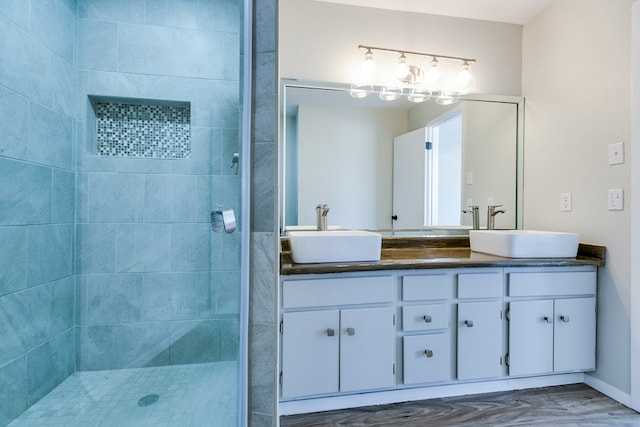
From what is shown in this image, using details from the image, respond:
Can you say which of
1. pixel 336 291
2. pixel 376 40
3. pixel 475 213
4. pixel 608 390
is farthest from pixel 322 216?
pixel 608 390

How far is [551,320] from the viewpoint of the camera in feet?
5.95

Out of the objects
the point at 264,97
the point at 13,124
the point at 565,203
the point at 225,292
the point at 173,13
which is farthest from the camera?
the point at 565,203

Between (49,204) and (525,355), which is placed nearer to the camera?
(49,204)

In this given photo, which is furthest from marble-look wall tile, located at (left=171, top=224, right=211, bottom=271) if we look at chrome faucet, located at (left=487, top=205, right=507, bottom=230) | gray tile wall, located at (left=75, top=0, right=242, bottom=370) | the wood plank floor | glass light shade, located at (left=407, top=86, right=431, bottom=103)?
chrome faucet, located at (left=487, top=205, right=507, bottom=230)

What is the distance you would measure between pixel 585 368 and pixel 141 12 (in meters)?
3.12

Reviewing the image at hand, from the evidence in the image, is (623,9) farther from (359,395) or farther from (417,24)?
(359,395)

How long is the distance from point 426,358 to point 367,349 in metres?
0.33

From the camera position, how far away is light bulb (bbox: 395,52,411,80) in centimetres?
219

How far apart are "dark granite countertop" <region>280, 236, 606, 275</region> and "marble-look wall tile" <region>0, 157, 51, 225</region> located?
111cm

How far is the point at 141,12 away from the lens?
1.75 meters

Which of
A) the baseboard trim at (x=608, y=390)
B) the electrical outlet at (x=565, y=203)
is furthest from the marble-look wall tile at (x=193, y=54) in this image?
the baseboard trim at (x=608, y=390)

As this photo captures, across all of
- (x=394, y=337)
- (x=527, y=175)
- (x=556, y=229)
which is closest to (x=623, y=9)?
(x=527, y=175)

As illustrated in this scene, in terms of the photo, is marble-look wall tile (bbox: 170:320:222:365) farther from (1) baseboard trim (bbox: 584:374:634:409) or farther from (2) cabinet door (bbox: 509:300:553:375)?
(1) baseboard trim (bbox: 584:374:634:409)

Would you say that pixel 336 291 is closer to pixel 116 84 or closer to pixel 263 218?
pixel 263 218
